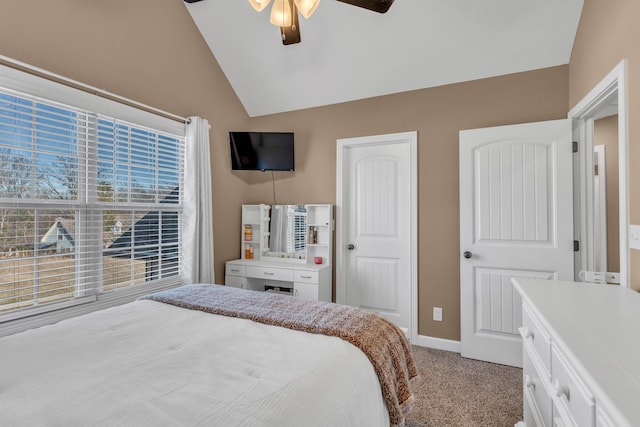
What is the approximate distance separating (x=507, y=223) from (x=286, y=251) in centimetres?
217

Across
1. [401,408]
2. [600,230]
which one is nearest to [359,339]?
[401,408]

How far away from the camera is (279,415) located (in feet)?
2.91

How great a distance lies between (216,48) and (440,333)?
3628 mm

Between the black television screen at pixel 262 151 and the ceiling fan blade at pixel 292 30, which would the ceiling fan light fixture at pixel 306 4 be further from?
the black television screen at pixel 262 151

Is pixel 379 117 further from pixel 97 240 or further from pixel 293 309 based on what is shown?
pixel 97 240

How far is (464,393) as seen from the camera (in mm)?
2197

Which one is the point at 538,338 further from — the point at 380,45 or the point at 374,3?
the point at 380,45

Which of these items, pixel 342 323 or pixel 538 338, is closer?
pixel 538 338

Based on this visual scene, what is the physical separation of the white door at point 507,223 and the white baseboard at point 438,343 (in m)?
0.11

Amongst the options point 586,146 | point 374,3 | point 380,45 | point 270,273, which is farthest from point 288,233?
point 586,146

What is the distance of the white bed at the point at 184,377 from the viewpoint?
2.84ft

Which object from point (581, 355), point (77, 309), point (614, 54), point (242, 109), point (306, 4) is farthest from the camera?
point (242, 109)

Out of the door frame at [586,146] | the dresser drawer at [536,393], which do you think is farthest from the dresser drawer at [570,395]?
the door frame at [586,146]

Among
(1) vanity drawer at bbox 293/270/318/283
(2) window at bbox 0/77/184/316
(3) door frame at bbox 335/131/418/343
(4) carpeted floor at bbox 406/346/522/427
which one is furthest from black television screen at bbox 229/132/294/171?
(4) carpeted floor at bbox 406/346/522/427
